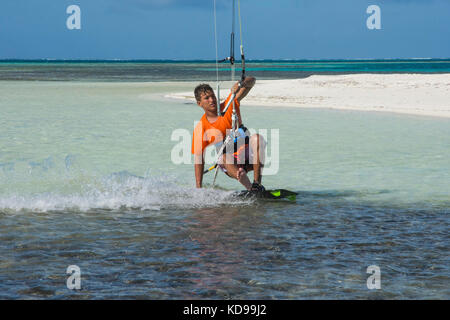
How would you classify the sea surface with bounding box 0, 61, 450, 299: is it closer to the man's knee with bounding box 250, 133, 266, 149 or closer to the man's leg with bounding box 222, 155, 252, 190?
the man's leg with bounding box 222, 155, 252, 190

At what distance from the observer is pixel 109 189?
9352mm

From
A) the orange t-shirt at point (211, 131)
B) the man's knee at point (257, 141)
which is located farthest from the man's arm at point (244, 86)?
the man's knee at point (257, 141)

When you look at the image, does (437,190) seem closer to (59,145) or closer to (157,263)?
(157,263)

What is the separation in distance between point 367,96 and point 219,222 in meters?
21.9

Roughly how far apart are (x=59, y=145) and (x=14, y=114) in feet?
26.0

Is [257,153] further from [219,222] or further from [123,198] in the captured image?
[123,198]

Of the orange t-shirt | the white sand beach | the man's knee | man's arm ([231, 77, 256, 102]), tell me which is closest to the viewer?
man's arm ([231, 77, 256, 102])

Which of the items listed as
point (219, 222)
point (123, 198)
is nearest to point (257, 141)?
point (219, 222)

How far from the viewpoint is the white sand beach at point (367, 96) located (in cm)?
2334

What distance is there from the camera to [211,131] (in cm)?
827

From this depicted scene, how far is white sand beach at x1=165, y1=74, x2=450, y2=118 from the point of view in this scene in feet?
76.6

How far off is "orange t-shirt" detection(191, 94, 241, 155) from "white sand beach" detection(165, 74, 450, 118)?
1345 centimetres

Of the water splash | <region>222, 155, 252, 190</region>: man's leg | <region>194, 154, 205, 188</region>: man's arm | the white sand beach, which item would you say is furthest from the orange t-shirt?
the white sand beach
